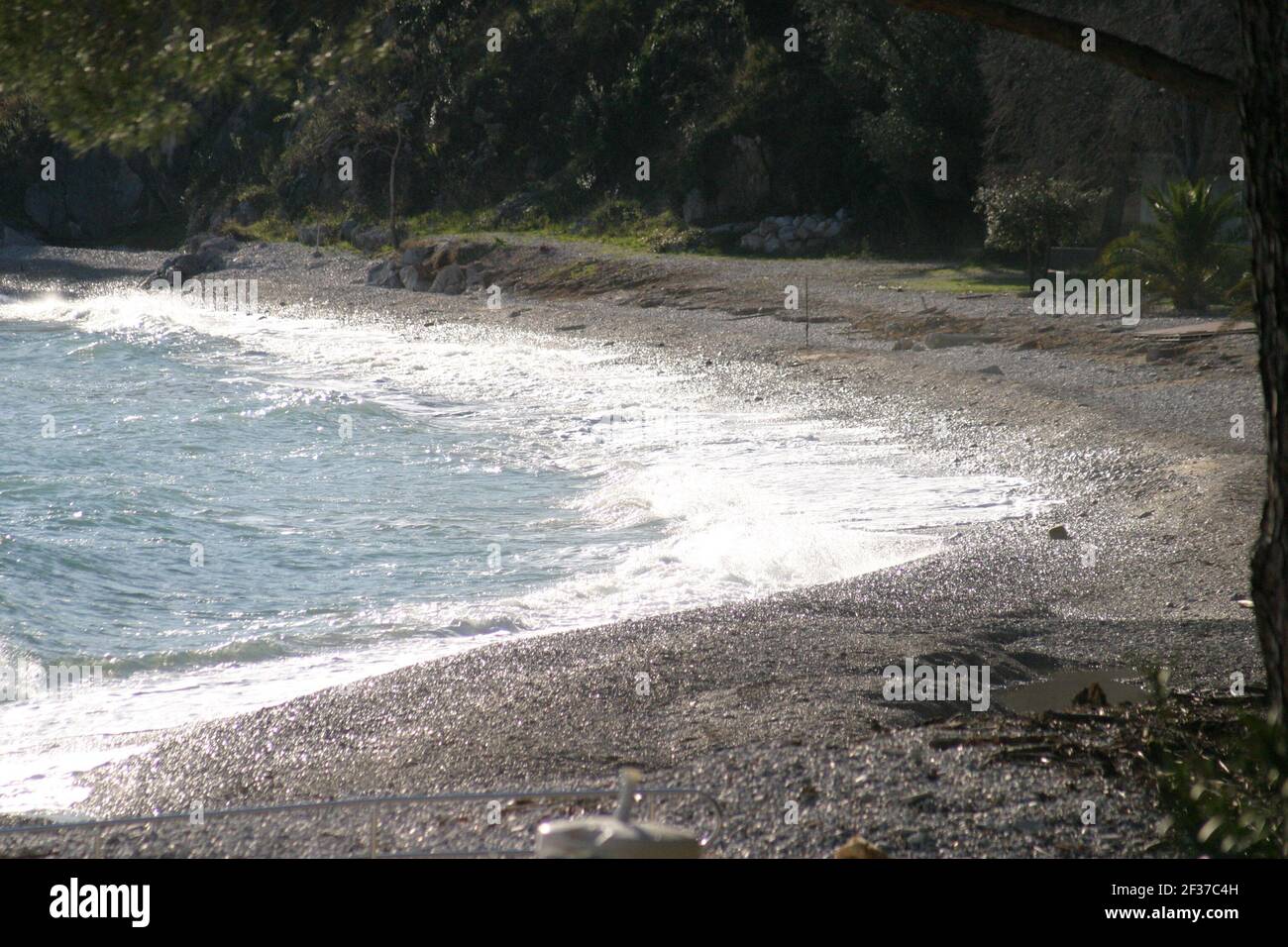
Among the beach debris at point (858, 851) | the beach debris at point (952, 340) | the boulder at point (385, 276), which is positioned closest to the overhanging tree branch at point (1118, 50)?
the beach debris at point (858, 851)

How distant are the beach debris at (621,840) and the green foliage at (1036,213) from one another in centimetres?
2292

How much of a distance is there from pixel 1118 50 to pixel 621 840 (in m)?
3.34

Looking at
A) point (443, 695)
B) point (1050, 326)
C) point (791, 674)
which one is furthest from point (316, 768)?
point (1050, 326)

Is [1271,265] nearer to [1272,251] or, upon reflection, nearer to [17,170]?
[1272,251]

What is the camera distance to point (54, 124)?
21.6 ft

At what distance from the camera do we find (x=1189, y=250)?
19.8 metres

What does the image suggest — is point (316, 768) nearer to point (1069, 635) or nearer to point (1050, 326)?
point (1069, 635)

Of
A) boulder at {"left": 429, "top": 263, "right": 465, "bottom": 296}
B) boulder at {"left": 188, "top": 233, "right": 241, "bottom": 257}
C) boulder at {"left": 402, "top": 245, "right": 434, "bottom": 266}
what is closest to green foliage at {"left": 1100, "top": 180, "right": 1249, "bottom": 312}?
boulder at {"left": 429, "top": 263, "right": 465, "bottom": 296}

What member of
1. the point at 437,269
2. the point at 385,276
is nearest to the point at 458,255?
the point at 437,269

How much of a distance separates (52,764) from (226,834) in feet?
8.31

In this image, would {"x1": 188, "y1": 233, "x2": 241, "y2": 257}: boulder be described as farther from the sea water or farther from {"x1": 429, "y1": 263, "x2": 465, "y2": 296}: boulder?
the sea water

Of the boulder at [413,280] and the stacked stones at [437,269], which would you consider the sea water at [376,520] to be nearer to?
the stacked stones at [437,269]

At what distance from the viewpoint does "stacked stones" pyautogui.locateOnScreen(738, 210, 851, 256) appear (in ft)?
107

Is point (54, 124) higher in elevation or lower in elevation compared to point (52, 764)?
higher
